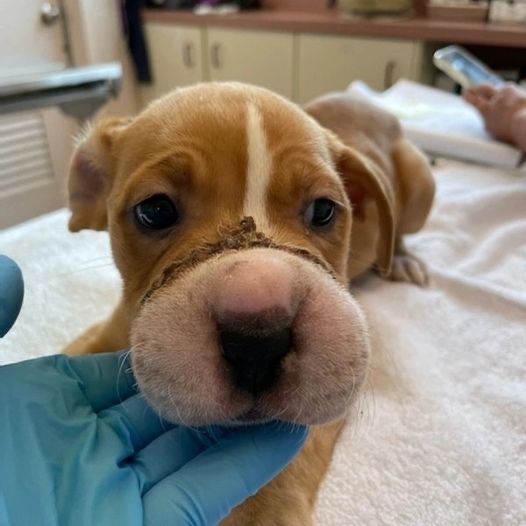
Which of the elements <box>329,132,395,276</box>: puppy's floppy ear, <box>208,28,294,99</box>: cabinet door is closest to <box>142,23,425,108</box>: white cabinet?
<box>208,28,294,99</box>: cabinet door

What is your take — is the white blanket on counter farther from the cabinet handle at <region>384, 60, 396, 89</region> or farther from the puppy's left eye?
the cabinet handle at <region>384, 60, 396, 89</region>

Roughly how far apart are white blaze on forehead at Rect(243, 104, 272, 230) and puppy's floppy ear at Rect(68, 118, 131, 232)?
1.10 ft

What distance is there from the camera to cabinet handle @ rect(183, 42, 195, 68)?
383 centimetres

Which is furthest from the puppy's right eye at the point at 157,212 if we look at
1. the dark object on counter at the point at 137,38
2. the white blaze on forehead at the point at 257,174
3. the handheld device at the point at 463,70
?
the dark object on counter at the point at 137,38

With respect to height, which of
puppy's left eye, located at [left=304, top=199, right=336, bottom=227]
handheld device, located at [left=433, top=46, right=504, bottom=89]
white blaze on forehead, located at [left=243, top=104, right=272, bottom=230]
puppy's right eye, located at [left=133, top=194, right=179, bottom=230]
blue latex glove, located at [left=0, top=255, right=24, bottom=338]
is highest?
white blaze on forehead, located at [left=243, top=104, right=272, bottom=230]

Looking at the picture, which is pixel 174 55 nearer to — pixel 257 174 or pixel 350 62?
pixel 350 62

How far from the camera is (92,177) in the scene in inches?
47.8

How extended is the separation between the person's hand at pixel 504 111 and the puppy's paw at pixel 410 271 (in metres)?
0.75

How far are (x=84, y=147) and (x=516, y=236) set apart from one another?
114 centimetres

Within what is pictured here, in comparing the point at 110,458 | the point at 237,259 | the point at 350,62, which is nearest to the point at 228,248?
the point at 237,259

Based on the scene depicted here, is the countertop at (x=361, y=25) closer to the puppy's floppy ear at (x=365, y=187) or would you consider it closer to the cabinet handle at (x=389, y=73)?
the cabinet handle at (x=389, y=73)

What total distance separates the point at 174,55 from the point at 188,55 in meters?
0.13

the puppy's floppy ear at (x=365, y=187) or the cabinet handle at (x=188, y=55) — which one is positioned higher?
the puppy's floppy ear at (x=365, y=187)

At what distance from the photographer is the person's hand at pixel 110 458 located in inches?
28.0
